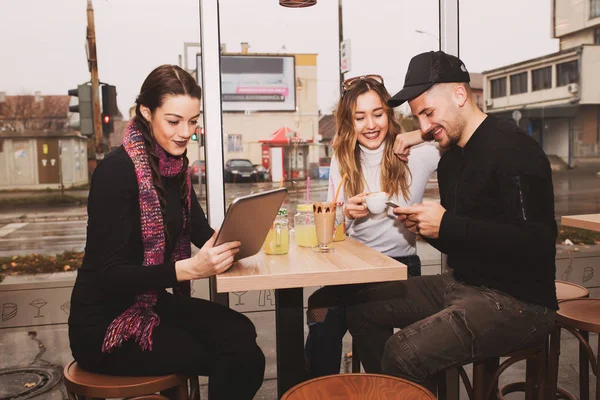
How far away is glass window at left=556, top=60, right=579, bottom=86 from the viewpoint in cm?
771

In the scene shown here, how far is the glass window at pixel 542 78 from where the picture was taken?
7.63 m

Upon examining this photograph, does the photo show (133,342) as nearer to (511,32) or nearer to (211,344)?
(211,344)

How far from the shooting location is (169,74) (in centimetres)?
164

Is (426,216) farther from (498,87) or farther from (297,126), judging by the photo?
(297,126)

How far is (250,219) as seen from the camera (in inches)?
56.6

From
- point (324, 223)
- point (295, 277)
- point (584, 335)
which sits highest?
point (324, 223)

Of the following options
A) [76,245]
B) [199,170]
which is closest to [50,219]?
[76,245]

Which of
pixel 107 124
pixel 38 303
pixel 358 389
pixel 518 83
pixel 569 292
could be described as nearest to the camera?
pixel 358 389

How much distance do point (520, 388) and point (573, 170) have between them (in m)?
9.72

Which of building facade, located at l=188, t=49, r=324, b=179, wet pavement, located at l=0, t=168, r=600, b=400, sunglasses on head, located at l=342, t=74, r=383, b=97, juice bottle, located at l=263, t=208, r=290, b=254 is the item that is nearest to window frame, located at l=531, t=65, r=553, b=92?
wet pavement, located at l=0, t=168, r=600, b=400

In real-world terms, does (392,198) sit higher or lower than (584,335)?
higher

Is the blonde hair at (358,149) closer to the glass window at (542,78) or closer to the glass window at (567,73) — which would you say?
the glass window at (542,78)

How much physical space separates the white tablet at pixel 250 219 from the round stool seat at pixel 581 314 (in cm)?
105

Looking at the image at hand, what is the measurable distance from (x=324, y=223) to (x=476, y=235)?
1.62 ft
